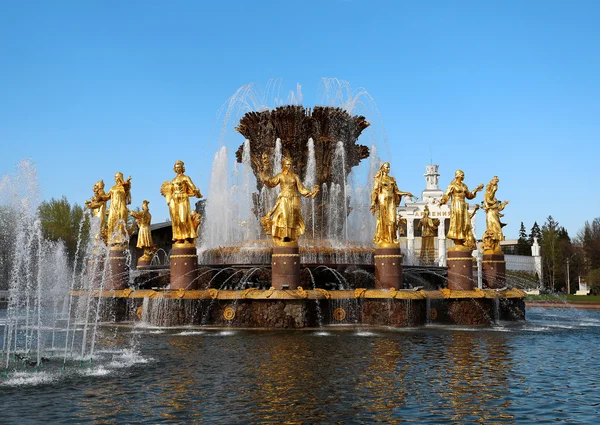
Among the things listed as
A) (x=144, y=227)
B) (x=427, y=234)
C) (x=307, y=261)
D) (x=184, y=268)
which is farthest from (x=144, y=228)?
(x=427, y=234)

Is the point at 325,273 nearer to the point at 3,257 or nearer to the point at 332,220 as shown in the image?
the point at 332,220

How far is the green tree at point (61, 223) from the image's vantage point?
56.4 metres

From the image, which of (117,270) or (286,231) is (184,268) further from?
(286,231)

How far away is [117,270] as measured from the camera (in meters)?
22.5

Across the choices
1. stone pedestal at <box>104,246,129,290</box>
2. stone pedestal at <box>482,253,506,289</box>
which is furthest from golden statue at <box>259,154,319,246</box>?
stone pedestal at <box>482,253,506,289</box>

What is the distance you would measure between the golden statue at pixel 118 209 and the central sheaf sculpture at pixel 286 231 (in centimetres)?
669

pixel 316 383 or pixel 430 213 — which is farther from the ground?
pixel 430 213

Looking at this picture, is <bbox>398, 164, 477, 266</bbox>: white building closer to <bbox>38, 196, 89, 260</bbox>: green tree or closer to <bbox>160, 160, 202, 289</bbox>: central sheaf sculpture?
<bbox>38, 196, 89, 260</bbox>: green tree

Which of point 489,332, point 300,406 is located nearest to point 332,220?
point 489,332

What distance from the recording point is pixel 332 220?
2542cm

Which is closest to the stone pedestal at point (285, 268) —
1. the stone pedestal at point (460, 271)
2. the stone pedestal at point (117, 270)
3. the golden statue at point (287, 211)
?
the golden statue at point (287, 211)

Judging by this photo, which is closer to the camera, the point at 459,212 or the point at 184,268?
the point at 184,268

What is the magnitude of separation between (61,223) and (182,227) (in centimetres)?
4122

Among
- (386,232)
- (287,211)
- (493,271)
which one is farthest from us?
(493,271)
